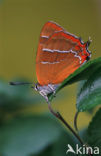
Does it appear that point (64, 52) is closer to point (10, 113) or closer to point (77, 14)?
point (10, 113)

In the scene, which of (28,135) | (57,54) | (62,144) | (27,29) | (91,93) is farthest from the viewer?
(27,29)

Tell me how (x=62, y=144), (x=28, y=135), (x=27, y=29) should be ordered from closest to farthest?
1. (x=62, y=144)
2. (x=28, y=135)
3. (x=27, y=29)

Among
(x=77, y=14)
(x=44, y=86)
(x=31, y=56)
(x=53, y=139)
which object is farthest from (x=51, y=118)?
(x=77, y=14)

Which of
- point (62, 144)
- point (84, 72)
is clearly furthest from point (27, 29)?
point (84, 72)

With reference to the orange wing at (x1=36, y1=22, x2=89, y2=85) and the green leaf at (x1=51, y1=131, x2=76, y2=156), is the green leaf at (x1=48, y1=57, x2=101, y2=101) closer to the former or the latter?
the orange wing at (x1=36, y1=22, x2=89, y2=85)

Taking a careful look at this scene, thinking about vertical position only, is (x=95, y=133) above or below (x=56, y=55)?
below

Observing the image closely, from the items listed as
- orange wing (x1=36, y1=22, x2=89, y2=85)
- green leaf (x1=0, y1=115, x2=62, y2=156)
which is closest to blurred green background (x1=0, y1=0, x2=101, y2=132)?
green leaf (x1=0, y1=115, x2=62, y2=156)

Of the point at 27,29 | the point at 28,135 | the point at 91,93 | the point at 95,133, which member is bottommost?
the point at 28,135

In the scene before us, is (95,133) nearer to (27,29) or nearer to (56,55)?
(56,55)
